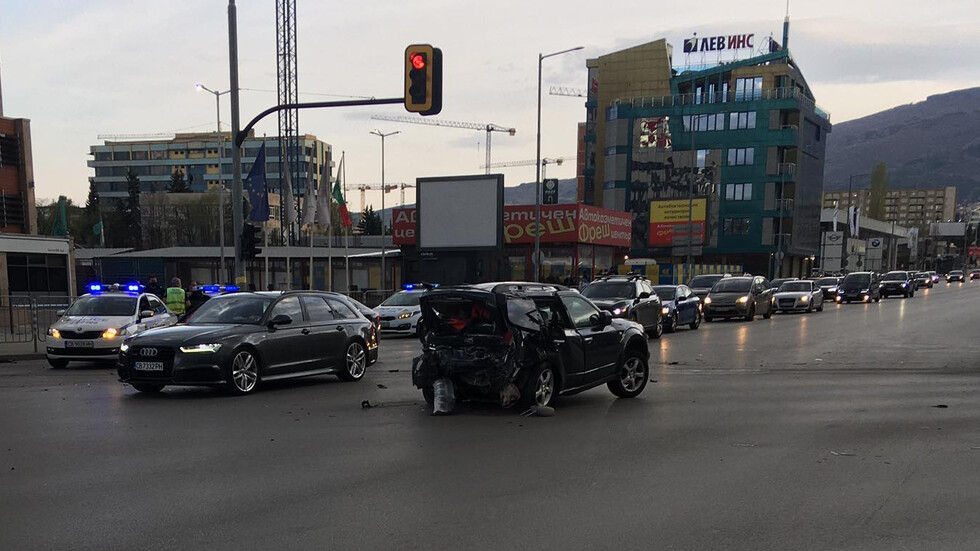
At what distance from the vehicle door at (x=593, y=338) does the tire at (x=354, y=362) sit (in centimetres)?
410

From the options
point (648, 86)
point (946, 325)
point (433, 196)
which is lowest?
point (946, 325)

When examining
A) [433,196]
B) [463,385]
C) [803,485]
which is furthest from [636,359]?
[433,196]

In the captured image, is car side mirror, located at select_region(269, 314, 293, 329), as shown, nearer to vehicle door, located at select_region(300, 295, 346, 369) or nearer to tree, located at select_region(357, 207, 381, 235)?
vehicle door, located at select_region(300, 295, 346, 369)

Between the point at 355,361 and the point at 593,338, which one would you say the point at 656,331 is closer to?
the point at 355,361

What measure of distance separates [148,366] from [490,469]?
585 cm

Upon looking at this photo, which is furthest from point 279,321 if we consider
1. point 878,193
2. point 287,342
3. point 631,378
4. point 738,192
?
point 878,193

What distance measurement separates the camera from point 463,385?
9.22 metres

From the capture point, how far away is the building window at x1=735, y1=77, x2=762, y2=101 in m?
81.8

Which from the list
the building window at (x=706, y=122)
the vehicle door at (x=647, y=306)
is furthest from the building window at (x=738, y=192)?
the vehicle door at (x=647, y=306)

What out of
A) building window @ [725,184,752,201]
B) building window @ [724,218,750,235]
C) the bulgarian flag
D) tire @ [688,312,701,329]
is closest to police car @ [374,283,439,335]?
tire @ [688,312,701,329]

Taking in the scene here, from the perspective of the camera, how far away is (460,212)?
40.5 meters

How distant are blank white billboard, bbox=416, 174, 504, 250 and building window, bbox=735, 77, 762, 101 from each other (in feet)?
172

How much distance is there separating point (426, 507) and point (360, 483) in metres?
0.84

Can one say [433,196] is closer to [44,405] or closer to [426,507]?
[44,405]
